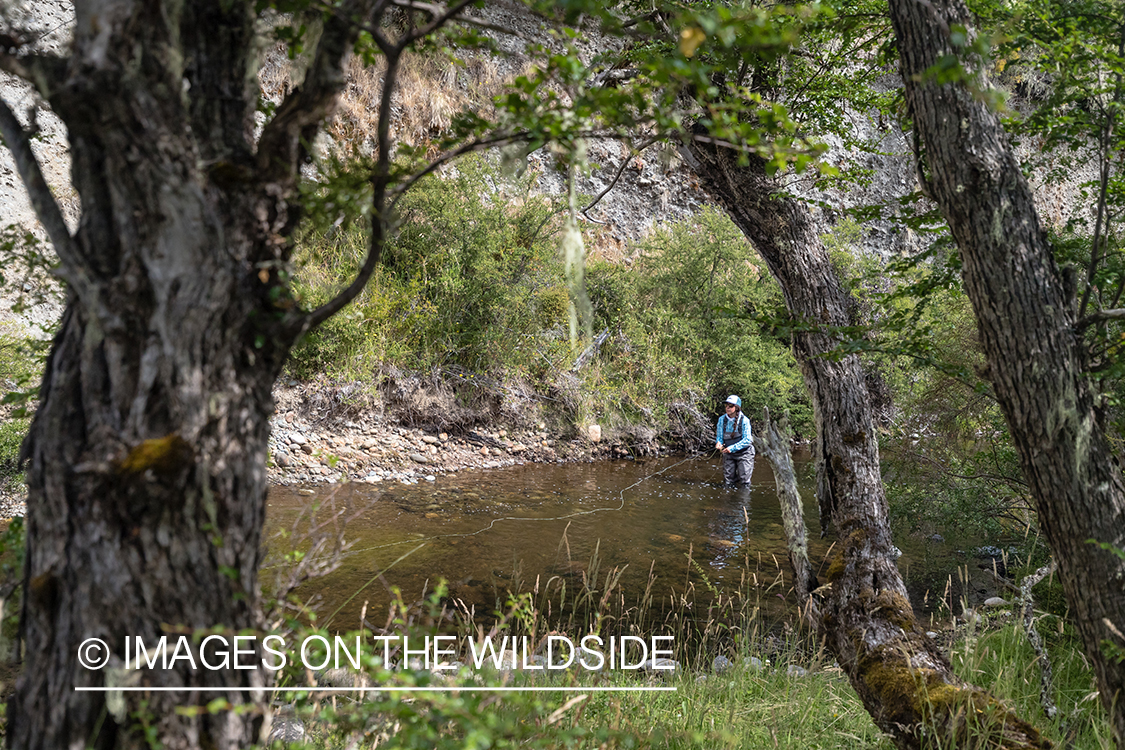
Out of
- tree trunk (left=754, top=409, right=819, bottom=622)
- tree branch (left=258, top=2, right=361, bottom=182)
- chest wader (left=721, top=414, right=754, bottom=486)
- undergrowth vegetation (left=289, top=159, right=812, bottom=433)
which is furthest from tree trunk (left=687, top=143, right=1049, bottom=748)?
undergrowth vegetation (left=289, top=159, right=812, bottom=433)

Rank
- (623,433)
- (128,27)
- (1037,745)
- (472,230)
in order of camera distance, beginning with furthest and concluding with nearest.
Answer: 1. (623,433)
2. (472,230)
3. (1037,745)
4. (128,27)

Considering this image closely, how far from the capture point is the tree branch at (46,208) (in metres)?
1.35

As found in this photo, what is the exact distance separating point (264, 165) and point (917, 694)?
331cm

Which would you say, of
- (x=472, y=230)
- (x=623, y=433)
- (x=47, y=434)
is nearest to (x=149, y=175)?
(x=47, y=434)

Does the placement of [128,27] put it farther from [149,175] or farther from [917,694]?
[917,694]

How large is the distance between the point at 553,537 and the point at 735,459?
12.6 feet

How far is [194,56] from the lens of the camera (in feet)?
4.86

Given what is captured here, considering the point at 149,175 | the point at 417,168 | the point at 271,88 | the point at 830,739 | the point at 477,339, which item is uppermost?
the point at 271,88

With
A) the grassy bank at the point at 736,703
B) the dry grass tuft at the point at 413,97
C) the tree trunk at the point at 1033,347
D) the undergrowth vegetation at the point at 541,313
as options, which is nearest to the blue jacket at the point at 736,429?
the undergrowth vegetation at the point at 541,313

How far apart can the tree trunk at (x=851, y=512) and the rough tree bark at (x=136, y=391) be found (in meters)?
2.78

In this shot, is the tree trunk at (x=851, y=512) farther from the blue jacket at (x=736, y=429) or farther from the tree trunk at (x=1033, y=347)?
the blue jacket at (x=736, y=429)

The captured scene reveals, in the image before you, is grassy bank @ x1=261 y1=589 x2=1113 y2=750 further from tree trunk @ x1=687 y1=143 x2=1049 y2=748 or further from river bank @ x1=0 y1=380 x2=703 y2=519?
river bank @ x1=0 y1=380 x2=703 y2=519

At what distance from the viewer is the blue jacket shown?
10.2 meters
